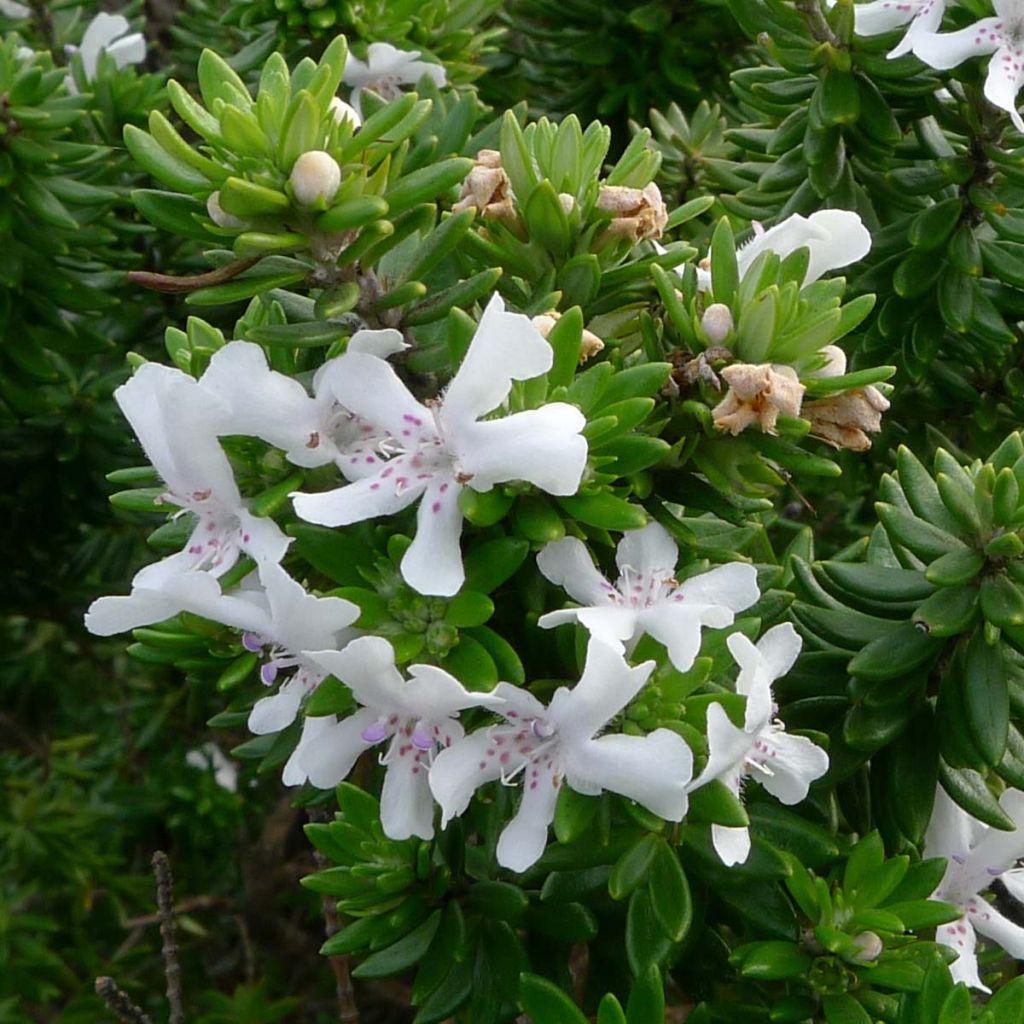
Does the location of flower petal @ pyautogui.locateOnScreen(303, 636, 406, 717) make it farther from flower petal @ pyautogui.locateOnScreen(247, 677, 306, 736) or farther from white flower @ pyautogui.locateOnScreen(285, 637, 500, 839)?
flower petal @ pyautogui.locateOnScreen(247, 677, 306, 736)

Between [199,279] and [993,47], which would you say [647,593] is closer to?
[199,279]

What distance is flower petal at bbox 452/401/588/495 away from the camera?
50.9 inches

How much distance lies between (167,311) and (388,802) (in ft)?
6.61

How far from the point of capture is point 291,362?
1545mm

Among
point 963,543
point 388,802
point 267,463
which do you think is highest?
point 267,463

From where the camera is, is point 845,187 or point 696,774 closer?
point 696,774

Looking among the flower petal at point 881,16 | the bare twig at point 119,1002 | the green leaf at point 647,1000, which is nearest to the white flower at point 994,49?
the flower petal at point 881,16

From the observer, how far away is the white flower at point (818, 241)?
5.07ft

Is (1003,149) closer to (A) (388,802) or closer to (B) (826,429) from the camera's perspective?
(B) (826,429)

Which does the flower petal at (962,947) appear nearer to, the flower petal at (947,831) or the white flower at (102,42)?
the flower petal at (947,831)

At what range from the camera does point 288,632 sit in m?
1.34

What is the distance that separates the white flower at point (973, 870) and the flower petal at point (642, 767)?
0.60 meters

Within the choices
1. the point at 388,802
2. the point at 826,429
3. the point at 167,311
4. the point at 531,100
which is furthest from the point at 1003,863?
the point at 531,100

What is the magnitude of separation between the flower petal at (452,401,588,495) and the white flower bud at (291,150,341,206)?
0.30 metres
